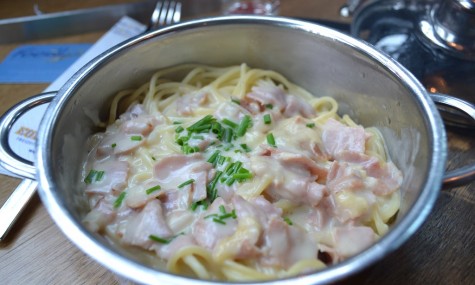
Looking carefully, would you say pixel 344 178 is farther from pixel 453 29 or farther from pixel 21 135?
pixel 21 135

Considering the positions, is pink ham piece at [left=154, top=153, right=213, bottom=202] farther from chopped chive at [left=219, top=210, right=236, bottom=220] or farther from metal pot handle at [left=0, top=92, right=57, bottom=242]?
metal pot handle at [left=0, top=92, right=57, bottom=242]

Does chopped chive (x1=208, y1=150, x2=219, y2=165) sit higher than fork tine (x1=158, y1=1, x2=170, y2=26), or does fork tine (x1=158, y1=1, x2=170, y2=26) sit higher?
fork tine (x1=158, y1=1, x2=170, y2=26)

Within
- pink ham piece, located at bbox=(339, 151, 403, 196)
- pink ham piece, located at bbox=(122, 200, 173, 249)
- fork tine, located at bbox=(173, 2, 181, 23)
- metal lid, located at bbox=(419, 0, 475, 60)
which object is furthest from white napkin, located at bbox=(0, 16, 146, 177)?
metal lid, located at bbox=(419, 0, 475, 60)

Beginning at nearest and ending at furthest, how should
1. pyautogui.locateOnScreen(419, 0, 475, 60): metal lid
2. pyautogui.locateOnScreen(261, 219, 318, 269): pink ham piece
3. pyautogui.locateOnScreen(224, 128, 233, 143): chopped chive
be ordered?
pyautogui.locateOnScreen(261, 219, 318, 269): pink ham piece
pyautogui.locateOnScreen(224, 128, 233, 143): chopped chive
pyautogui.locateOnScreen(419, 0, 475, 60): metal lid

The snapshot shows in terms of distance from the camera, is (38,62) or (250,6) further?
(250,6)

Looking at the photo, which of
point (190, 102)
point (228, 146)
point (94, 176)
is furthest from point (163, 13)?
point (94, 176)

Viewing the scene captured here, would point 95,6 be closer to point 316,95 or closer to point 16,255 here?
point 316,95
